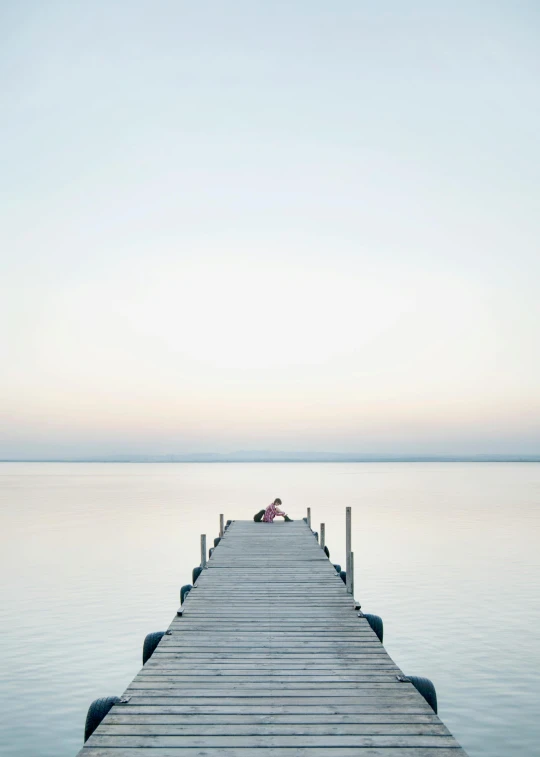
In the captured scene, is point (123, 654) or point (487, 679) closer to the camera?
point (487, 679)

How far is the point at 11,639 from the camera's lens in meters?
16.0

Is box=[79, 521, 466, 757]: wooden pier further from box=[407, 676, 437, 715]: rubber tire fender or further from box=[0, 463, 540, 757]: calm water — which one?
box=[0, 463, 540, 757]: calm water

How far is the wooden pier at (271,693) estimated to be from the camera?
568 centimetres

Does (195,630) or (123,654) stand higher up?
(195,630)

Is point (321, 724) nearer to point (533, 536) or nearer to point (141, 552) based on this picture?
point (141, 552)

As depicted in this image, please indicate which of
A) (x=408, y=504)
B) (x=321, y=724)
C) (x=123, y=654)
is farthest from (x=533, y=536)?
(x=321, y=724)

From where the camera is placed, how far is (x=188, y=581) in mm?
A: 24266

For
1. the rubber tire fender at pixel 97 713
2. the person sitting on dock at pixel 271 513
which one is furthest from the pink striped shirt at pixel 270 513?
the rubber tire fender at pixel 97 713

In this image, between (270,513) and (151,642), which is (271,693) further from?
(270,513)

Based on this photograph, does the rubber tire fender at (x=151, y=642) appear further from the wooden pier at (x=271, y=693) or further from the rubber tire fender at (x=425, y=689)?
the rubber tire fender at (x=425, y=689)

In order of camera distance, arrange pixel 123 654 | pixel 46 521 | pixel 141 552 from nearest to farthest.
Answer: pixel 123 654 < pixel 141 552 < pixel 46 521

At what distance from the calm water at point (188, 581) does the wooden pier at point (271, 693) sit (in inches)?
119

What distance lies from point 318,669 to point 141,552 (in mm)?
24313

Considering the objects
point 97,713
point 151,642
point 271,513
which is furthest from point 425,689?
point 271,513
